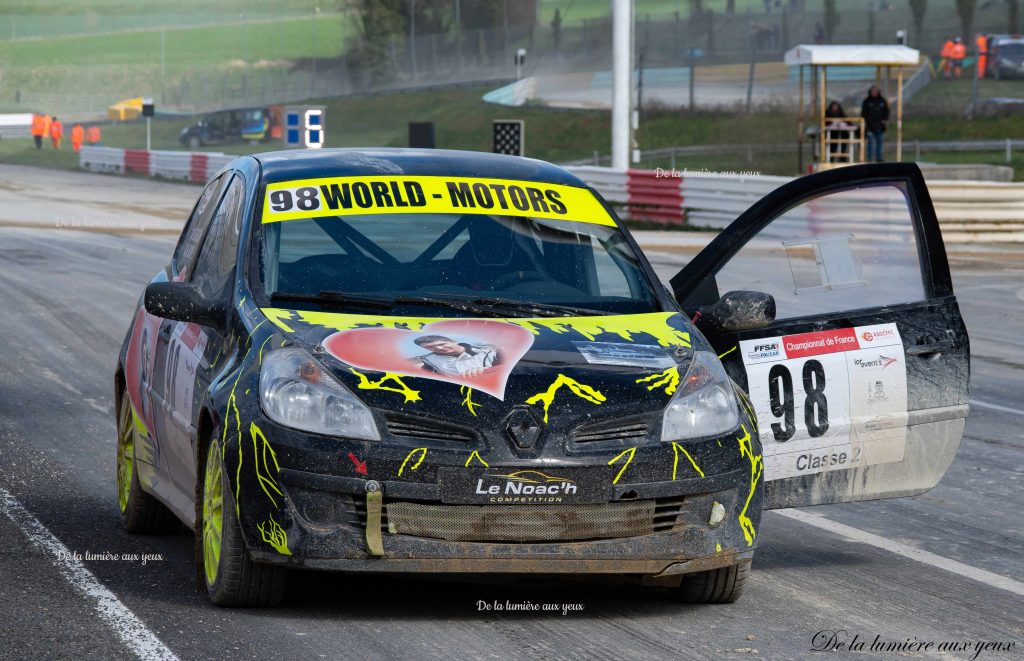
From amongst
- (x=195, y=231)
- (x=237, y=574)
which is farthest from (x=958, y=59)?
(x=237, y=574)

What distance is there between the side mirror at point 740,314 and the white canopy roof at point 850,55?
27.3 m

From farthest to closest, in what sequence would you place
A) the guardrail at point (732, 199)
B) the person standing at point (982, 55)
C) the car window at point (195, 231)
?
the person standing at point (982, 55)
the guardrail at point (732, 199)
the car window at point (195, 231)

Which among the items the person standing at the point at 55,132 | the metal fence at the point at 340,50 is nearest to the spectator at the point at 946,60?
the metal fence at the point at 340,50

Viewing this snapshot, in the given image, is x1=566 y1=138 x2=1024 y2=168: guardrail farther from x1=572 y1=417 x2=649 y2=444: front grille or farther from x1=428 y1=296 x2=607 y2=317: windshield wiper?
x1=572 y1=417 x2=649 y2=444: front grille

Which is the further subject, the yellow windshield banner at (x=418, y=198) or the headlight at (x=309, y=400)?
the yellow windshield banner at (x=418, y=198)

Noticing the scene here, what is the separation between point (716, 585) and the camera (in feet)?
18.7

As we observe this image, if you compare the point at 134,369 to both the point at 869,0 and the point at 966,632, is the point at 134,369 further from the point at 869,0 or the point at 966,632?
the point at 869,0

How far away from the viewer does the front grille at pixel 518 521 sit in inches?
203

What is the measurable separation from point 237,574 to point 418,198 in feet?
5.55

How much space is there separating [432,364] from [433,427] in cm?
24

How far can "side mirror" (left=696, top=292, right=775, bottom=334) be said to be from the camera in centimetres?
614

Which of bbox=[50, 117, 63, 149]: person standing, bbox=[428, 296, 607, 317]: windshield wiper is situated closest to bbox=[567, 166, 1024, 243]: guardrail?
bbox=[428, 296, 607, 317]: windshield wiper

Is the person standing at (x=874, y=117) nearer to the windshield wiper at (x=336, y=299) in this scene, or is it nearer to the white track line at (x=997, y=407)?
the white track line at (x=997, y=407)

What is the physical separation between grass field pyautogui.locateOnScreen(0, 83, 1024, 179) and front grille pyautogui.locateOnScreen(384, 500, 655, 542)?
107 feet
